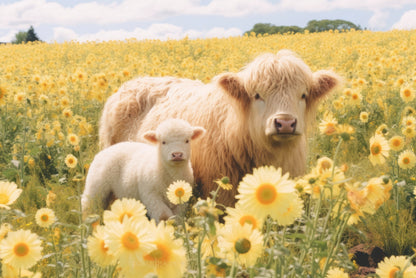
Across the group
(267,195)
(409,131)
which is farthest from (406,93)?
(267,195)

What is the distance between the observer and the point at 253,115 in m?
3.82

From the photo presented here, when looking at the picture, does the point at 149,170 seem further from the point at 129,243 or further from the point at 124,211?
the point at 129,243

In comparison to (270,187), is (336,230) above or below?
below

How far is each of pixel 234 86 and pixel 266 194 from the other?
9.44 feet

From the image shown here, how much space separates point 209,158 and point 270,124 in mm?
975

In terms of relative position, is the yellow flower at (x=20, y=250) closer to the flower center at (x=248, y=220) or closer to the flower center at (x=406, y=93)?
the flower center at (x=248, y=220)

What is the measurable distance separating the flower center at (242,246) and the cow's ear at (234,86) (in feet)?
9.45

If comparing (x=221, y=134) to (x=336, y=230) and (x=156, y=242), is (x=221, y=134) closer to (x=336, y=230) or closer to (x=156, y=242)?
(x=336, y=230)

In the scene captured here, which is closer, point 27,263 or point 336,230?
point 27,263

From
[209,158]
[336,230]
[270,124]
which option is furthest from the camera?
[209,158]

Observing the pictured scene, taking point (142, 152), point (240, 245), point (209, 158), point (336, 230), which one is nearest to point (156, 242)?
point (240, 245)

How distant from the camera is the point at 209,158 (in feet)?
13.7

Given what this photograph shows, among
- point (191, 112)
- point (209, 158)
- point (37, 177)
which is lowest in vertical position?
point (37, 177)

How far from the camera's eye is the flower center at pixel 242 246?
106 cm
